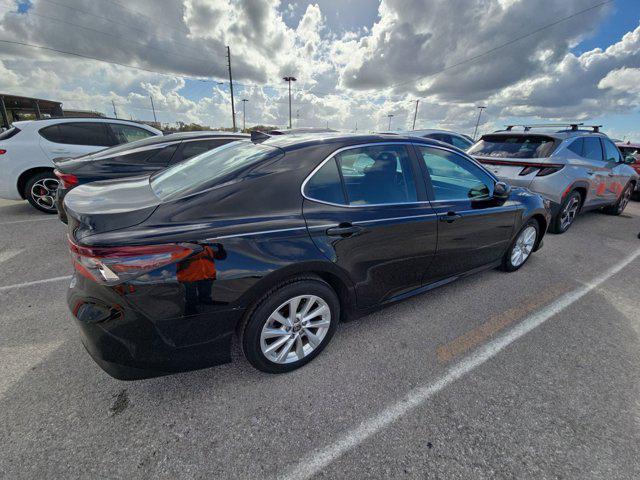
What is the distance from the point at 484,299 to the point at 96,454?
11.1 ft

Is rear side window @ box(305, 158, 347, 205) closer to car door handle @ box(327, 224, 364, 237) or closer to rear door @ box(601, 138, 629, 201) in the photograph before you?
car door handle @ box(327, 224, 364, 237)

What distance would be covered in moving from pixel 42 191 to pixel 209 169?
5.32 metres

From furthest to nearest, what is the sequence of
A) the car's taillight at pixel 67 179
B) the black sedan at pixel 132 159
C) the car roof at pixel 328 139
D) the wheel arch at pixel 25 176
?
the wheel arch at pixel 25 176 → the black sedan at pixel 132 159 → the car's taillight at pixel 67 179 → the car roof at pixel 328 139

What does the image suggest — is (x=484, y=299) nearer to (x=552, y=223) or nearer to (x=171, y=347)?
(x=171, y=347)

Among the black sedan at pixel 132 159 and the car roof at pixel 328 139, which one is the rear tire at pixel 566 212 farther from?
the black sedan at pixel 132 159

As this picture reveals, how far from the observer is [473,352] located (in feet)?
7.95

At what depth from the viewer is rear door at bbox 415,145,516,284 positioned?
268cm

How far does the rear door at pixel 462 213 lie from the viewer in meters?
Result: 2.68

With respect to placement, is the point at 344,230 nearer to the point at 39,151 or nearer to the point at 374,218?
the point at 374,218

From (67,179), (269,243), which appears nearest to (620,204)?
(269,243)

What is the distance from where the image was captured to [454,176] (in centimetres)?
296

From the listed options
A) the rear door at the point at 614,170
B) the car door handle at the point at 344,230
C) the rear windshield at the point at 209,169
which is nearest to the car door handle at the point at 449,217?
the car door handle at the point at 344,230

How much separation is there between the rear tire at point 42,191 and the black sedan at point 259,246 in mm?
4436

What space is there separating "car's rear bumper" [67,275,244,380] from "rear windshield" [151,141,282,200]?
67cm
